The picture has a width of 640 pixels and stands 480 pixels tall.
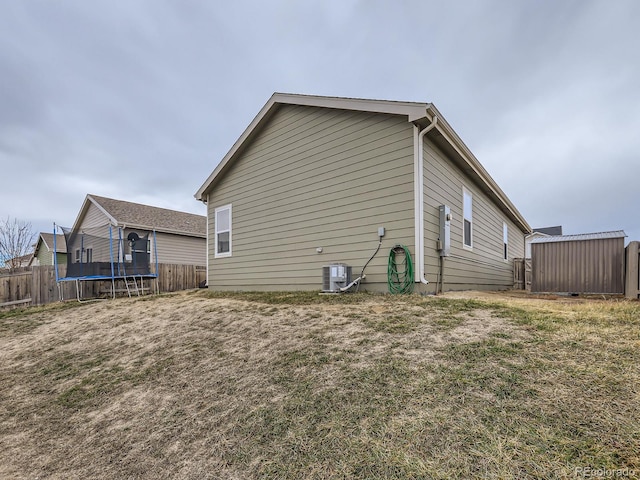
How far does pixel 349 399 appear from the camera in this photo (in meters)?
2.53

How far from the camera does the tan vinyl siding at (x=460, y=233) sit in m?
6.52

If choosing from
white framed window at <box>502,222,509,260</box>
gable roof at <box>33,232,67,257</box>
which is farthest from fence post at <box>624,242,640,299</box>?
gable roof at <box>33,232,67,257</box>

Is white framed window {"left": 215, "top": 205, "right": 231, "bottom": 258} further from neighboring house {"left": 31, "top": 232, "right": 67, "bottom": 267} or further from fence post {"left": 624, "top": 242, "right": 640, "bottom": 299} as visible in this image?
neighboring house {"left": 31, "top": 232, "right": 67, "bottom": 267}

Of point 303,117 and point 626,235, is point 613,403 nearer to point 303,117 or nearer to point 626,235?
point 626,235

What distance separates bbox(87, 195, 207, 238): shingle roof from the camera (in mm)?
14836

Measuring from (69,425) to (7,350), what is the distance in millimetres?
3977

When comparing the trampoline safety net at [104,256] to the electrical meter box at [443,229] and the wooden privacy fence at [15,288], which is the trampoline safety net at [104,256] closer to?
the wooden privacy fence at [15,288]

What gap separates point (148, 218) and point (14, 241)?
14.4 m

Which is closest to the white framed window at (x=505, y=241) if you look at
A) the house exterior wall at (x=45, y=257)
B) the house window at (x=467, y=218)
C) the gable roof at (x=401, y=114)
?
the gable roof at (x=401, y=114)

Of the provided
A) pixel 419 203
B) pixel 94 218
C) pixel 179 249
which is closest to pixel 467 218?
pixel 419 203

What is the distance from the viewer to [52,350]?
17.4 ft

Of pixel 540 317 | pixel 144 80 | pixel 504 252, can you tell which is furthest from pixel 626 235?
pixel 144 80

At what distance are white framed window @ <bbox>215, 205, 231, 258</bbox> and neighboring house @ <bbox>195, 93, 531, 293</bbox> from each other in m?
0.04

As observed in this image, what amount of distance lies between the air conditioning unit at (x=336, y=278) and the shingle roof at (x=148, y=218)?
36.7 ft
